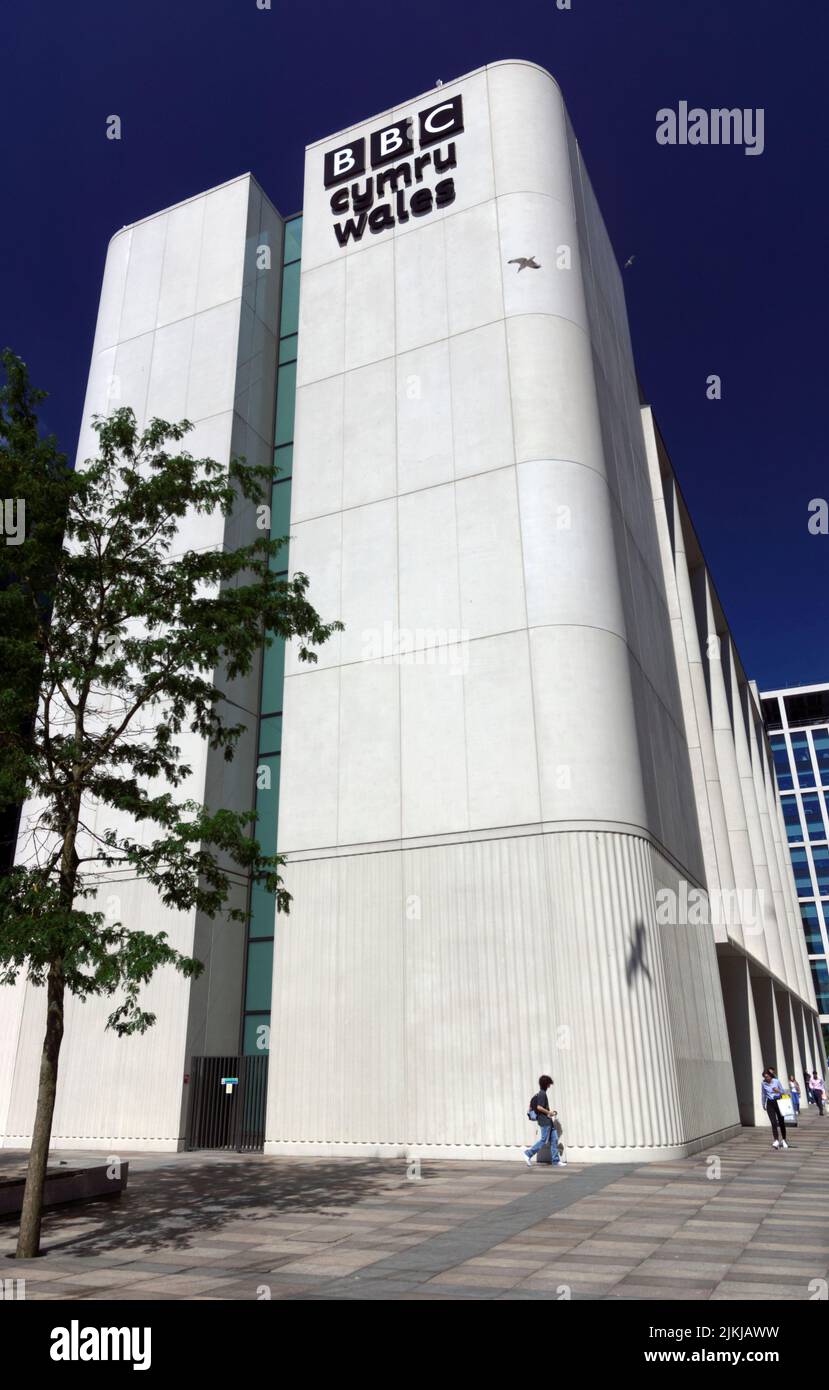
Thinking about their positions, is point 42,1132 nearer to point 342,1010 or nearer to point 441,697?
point 342,1010

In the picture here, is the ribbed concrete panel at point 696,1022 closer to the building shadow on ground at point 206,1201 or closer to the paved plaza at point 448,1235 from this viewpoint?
the paved plaza at point 448,1235

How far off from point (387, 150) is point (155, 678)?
23.9 metres

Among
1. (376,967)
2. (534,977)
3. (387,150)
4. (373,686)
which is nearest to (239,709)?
(373,686)

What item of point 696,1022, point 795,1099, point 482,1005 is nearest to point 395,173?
point 482,1005

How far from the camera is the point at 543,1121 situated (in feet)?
58.3

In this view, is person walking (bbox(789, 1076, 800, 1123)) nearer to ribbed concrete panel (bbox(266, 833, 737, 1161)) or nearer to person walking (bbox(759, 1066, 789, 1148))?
person walking (bbox(759, 1066, 789, 1148))

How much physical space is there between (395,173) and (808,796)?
91551mm

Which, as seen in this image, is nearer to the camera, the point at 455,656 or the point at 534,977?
the point at 534,977

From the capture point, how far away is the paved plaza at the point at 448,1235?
8477 mm

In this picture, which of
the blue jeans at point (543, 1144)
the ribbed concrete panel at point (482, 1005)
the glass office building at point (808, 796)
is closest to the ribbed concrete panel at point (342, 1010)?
the ribbed concrete panel at point (482, 1005)

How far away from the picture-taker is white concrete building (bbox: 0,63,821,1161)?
19875 mm

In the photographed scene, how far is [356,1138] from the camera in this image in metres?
20.5

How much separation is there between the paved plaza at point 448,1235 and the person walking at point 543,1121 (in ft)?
1.40
